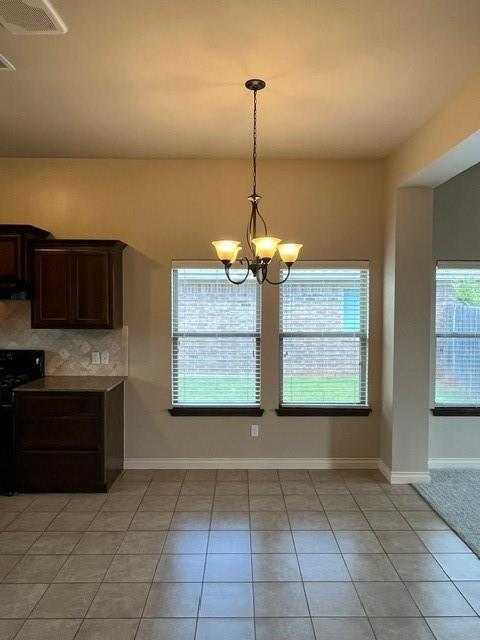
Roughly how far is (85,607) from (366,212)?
12.4ft

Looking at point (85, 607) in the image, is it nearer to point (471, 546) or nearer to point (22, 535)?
point (22, 535)

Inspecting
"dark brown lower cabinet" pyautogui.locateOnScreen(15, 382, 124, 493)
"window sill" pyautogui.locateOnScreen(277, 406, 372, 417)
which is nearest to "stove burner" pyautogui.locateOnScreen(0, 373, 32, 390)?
"dark brown lower cabinet" pyautogui.locateOnScreen(15, 382, 124, 493)

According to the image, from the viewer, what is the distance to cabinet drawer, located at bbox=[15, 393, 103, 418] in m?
3.84

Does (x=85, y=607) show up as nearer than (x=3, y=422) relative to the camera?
Yes

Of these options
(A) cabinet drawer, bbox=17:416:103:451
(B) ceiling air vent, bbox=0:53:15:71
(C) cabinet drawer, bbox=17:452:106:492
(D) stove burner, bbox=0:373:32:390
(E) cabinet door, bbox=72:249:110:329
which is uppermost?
(B) ceiling air vent, bbox=0:53:15:71

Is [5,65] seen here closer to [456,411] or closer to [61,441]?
[61,441]

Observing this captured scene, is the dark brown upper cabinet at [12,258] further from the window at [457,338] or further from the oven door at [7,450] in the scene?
the window at [457,338]

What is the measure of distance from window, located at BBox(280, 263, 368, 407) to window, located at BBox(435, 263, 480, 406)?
2.42 ft

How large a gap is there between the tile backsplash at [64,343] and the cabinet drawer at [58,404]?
60 centimetres

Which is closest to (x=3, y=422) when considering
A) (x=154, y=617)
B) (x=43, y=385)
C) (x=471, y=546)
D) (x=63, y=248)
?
(x=43, y=385)

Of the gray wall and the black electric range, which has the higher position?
the gray wall

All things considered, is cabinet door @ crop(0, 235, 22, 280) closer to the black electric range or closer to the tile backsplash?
the tile backsplash

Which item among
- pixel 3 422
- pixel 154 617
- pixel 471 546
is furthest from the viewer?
pixel 3 422

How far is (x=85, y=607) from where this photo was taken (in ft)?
8.09
